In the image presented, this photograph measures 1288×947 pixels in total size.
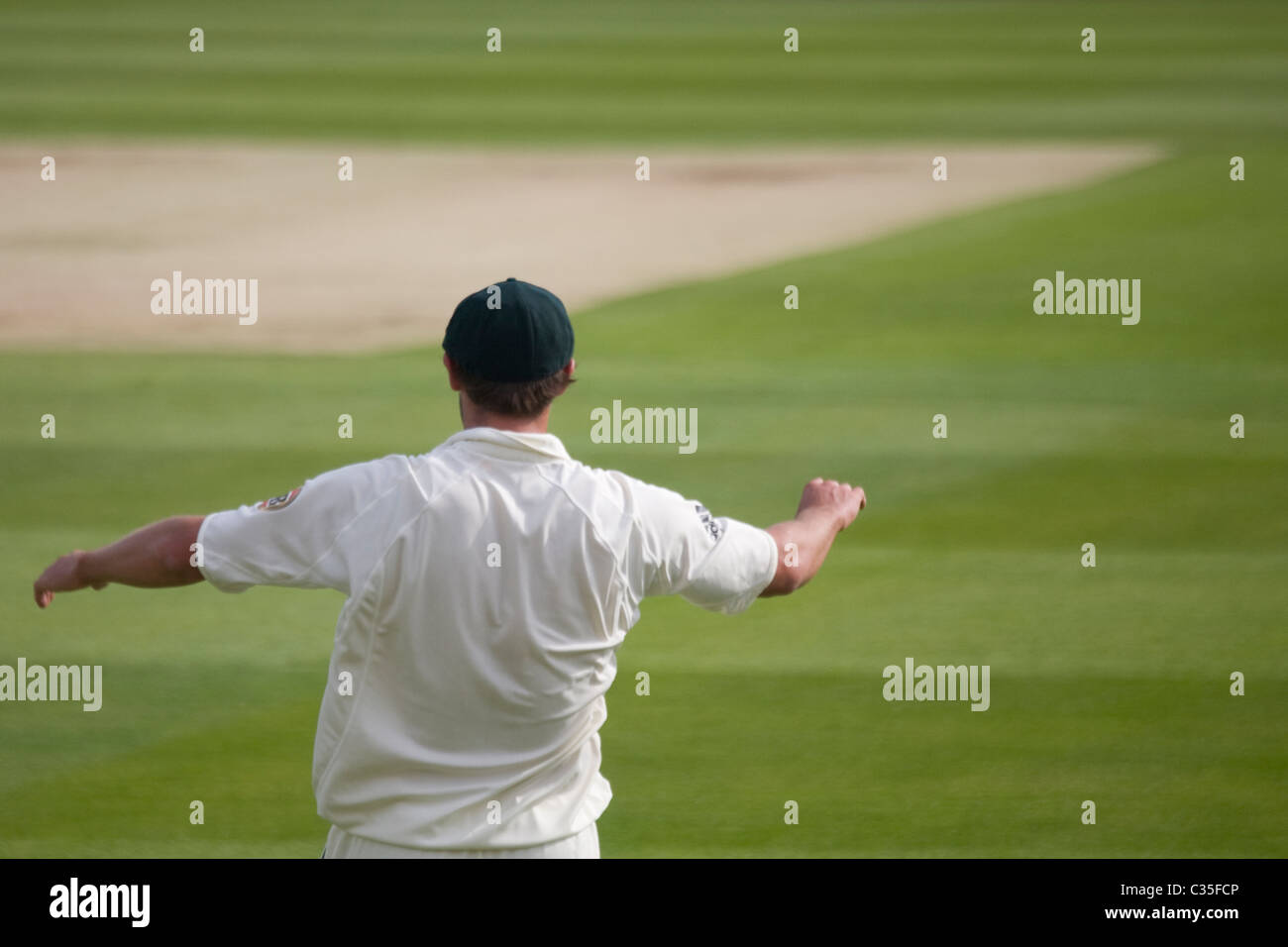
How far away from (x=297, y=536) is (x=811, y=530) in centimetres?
103

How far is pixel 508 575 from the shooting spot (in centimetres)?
256

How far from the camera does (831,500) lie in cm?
311

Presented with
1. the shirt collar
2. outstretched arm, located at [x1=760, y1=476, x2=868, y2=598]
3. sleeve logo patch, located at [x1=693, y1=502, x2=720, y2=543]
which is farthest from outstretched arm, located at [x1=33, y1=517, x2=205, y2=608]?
outstretched arm, located at [x1=760, y1=476, x2=868, y2=598]

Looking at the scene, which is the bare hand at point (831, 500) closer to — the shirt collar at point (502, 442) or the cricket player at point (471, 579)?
the cricket player at point (471, 579)

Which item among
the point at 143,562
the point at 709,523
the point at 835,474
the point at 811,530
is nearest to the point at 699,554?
the point at 709,523

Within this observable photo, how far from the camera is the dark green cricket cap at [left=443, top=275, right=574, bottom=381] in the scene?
264cm

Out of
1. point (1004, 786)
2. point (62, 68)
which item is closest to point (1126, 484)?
point (1004, 786)

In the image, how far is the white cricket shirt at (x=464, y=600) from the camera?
8.34 feet

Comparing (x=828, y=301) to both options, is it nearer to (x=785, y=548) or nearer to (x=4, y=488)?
(x=4, y=488)

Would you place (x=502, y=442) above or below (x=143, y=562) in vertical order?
above

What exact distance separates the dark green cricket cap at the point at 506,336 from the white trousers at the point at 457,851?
87 cm

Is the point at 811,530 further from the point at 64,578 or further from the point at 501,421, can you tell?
the point at 64,578

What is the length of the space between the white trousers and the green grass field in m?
1.89

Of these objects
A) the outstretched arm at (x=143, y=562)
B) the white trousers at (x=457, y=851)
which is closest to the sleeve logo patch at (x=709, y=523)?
the white trousers at (x=457, y=851)
